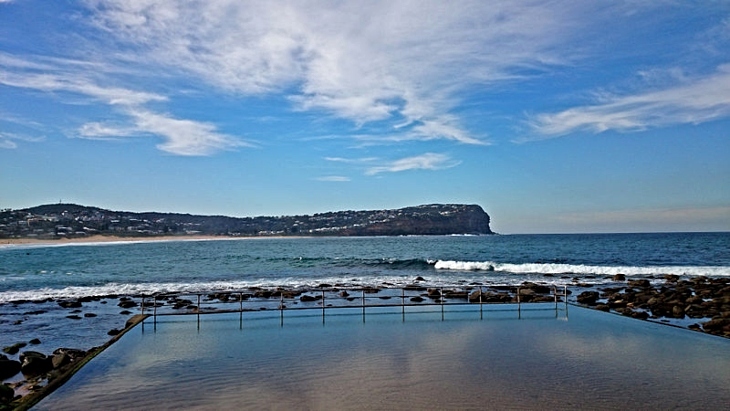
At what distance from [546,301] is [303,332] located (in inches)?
471

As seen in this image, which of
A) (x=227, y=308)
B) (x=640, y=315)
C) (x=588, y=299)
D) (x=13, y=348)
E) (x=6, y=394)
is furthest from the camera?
(x=588, y=299)

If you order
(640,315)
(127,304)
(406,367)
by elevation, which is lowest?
(127,304)

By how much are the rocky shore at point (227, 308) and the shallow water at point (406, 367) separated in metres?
1.03

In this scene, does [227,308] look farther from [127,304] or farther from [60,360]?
[60,360]

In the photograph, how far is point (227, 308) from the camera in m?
22.6

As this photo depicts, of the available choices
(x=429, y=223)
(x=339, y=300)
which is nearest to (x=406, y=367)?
(x=339, y=300)

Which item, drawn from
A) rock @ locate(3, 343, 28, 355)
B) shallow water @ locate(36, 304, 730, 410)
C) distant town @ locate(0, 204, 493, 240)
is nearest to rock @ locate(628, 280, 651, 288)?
shallow water @ locate(36, 304, 730, 410)

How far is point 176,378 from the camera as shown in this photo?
1128cm

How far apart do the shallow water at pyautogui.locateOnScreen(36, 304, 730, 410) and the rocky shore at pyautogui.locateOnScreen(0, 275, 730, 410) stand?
40.5 inches

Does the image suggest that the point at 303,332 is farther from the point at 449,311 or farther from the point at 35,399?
the point at 35,399

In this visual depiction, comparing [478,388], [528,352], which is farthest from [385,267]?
[478,388]

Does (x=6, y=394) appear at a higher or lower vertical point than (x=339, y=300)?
higher

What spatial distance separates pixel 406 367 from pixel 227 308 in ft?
42.0

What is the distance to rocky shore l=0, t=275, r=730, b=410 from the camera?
40.9ft
